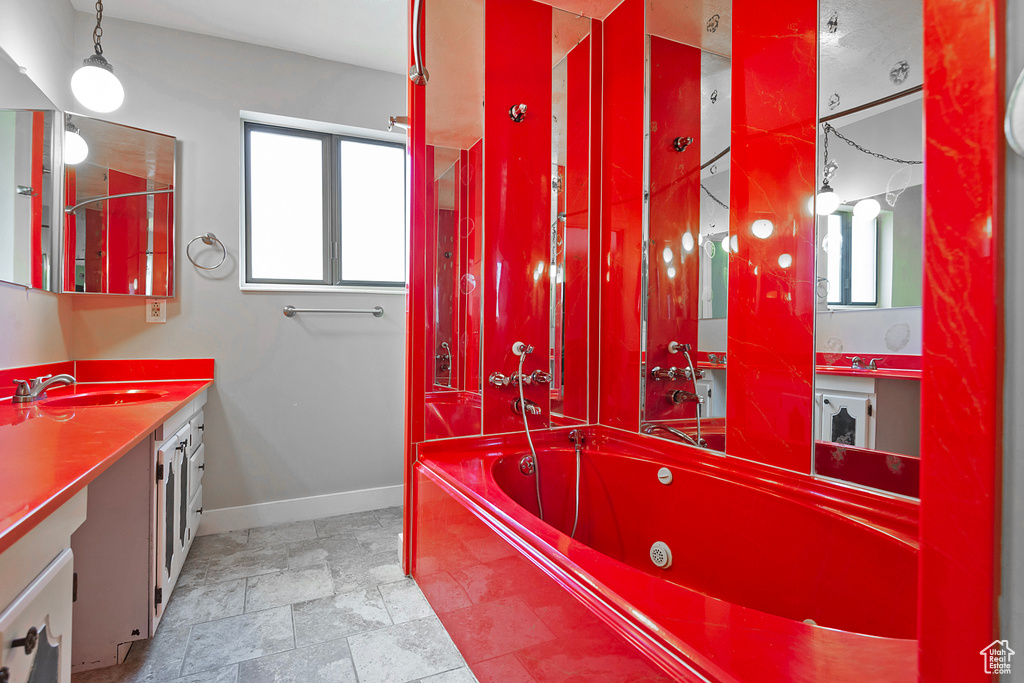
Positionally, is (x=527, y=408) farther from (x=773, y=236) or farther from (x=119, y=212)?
(x=119, y=212)

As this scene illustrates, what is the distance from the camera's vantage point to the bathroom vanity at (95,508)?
0.72 m

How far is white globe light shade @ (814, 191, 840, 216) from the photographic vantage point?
4.20 feet

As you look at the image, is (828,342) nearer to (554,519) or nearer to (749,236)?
(749,236)

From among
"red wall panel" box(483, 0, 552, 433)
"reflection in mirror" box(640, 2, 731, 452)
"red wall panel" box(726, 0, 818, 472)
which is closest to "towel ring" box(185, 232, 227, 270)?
"red wall panel" box(483, 0, 552, 433)

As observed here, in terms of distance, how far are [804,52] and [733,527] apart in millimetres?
1346

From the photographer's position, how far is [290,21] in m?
2.40

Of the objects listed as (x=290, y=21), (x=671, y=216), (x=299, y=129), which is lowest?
(x=671, y=216)

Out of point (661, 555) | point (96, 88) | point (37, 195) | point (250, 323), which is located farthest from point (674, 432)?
point (96, 88)

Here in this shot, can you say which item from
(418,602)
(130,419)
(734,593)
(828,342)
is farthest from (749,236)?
(130,419)

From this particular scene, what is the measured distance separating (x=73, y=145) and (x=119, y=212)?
30cm

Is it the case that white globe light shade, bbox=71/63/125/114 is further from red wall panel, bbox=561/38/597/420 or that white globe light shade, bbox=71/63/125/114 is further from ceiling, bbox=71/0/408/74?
red wall panel, bbox=561/38/597/420

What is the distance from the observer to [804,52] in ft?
4.37

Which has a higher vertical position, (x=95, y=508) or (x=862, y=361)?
(x=862, y=361)

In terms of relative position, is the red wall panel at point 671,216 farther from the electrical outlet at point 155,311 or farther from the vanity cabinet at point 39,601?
the electrical outlet at point 155,311
